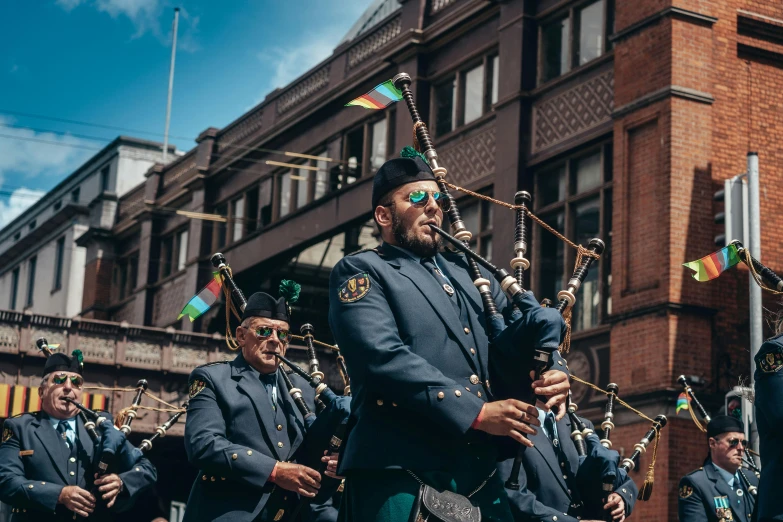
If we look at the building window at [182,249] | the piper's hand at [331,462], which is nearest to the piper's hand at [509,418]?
the piper's hand at [331,462]

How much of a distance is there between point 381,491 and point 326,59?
1144 inches

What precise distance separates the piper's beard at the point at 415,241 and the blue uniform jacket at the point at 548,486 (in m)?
2.72

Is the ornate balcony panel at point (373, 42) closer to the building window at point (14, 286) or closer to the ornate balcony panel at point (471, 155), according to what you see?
the ornate balcony panel at point (471, 155)

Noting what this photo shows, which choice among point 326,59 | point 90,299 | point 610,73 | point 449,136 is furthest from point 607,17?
point 90,299

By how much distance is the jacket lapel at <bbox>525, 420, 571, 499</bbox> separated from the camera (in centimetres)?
842

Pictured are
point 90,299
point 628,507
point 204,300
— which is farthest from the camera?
point 90,299

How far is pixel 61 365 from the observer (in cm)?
1012

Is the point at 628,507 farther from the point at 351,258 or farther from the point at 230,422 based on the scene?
the point at 351,258

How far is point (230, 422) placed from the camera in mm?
8023

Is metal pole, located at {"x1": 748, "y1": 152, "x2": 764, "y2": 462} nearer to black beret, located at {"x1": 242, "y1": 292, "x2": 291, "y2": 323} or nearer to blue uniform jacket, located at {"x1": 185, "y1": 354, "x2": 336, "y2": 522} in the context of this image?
black beret, located at {"x1": 242, "y1": 292, "x2": 291, "y2": 323}

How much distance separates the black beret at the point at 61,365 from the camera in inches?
398

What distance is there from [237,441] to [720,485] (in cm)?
518

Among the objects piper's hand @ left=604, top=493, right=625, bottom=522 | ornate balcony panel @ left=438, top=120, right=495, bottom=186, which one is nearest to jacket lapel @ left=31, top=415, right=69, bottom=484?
piper's hand @ left=604, top=493, right=625, bottom=522

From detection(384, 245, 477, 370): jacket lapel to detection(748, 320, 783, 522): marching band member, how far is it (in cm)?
207
